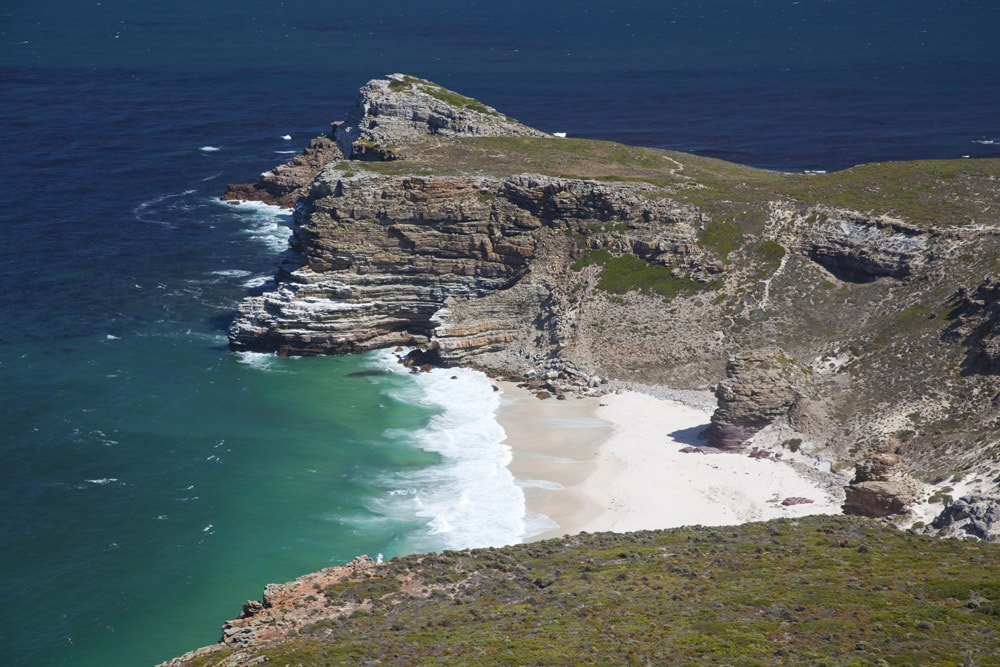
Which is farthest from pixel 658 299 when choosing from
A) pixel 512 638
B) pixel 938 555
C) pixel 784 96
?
pixel 784 96

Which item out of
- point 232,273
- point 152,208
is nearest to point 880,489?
point 232,273

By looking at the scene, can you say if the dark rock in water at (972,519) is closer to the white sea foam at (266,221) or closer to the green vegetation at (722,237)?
the green vegetation at (722,237)

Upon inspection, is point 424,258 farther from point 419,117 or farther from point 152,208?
point 152,208

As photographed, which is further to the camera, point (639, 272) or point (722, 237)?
point (639, 272)

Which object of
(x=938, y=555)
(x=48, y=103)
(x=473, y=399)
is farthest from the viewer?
(x=48, y=103)

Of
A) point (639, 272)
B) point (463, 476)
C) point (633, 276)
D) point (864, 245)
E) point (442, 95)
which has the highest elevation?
point (442, 95)

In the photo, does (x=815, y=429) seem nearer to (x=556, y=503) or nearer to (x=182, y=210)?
(x=556, y=503)

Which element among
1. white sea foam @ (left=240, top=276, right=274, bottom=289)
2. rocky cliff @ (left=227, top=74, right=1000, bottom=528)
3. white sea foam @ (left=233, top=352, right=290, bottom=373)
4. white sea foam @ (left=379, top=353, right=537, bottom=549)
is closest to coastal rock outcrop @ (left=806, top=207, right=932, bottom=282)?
rocky cliff @ (left=227, top=74, right=1000, bottom=528)
